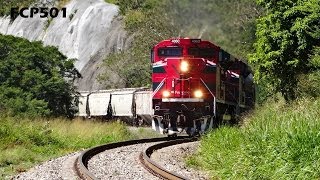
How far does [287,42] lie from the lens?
1833 centimetres

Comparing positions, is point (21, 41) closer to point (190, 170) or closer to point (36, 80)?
point (36, 80)

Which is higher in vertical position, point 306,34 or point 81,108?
point 306,34

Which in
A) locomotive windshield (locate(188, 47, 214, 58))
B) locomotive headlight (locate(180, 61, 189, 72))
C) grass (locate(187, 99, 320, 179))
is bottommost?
grass (locate(187, 99, 320, 179))

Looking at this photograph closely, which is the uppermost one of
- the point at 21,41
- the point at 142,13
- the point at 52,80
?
the point at 142,13

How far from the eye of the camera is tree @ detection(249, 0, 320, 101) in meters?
18.0

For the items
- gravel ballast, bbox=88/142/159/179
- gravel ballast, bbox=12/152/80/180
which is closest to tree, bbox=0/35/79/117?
gravel ballast, bbox=88/142/159/179

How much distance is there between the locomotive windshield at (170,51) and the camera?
1973 cm

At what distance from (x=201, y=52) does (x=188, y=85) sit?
1473 millimetres

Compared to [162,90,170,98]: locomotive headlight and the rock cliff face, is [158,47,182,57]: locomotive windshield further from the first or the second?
the rock cliff face

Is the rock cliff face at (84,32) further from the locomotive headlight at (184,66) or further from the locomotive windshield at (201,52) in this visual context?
the locomotive headlight at (184,66)

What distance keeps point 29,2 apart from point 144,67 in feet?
102

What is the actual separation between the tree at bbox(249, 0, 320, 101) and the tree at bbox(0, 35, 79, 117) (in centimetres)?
1175

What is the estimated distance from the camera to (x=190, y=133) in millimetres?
19656

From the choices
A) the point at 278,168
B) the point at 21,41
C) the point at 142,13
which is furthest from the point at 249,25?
the point at 278,168
